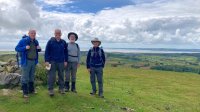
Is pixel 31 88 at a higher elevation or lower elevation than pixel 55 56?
lower

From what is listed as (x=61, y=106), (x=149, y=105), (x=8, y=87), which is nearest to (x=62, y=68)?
(x=61, y=106)

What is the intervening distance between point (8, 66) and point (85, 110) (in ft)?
32.3

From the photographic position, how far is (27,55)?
1889 centimetres

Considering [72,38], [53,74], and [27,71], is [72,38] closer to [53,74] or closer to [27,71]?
[53,74]

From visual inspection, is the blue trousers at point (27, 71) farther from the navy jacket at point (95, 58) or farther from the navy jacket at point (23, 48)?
the navy jacket at point (95, 58)

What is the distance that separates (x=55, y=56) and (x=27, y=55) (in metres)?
1.66

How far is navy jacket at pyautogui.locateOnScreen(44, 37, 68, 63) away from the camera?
62.6 ft

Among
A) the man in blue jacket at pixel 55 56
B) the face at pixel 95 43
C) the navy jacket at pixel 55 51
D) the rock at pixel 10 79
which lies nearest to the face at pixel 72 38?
the man in blue jacket at pixel 55 56

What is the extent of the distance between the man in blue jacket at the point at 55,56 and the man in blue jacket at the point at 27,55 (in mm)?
757

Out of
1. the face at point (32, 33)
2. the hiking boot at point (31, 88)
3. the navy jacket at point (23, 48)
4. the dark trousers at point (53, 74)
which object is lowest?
the hiking boot at point (31, 88)

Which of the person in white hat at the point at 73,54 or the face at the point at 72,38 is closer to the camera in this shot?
the face at the point at 72,38

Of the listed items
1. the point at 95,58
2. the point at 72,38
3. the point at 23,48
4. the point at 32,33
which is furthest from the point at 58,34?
the point at 95,58

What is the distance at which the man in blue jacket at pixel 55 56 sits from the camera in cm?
1908

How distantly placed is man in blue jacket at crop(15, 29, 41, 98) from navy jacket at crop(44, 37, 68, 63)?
66 cm
